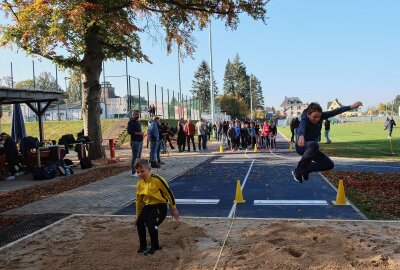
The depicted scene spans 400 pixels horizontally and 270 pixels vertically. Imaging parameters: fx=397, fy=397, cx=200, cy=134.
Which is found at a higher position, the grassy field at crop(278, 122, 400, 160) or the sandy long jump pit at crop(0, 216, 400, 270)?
the grassy field at crop(278, 122, 400, 160)

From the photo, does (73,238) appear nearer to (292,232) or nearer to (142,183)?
(142,183)

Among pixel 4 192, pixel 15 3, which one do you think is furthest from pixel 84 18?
pixel 4 192

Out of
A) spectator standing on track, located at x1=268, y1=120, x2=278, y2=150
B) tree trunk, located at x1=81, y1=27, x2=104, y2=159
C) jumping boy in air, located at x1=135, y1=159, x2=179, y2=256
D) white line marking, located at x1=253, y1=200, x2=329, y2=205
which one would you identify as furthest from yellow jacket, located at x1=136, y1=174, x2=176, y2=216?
spectator standing on track, located at x1=268, y1=120, x2=278, y2=150

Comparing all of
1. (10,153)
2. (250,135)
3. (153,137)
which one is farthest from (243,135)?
(10,153)

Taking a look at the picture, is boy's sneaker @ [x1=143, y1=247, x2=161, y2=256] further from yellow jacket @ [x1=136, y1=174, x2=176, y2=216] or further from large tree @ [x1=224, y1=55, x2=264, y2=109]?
large tree @ [x1=224, y1=55, x2=264, y2=109]

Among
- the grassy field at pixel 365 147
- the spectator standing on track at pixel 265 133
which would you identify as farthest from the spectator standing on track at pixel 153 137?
the spectator standing on track at pixel 265 133

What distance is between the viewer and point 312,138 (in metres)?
7.65

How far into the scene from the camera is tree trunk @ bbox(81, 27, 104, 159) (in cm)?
2036

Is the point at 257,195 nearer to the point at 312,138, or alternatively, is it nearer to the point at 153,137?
the point at 312,138

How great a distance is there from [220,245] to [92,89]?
16.0 metres

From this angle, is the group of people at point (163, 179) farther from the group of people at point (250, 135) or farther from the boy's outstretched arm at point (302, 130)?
the group of people at point (250, 135)

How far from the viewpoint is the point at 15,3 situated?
64.5 ft

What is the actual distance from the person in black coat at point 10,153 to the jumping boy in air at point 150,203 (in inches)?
452

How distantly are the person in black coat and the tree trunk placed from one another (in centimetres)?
485
